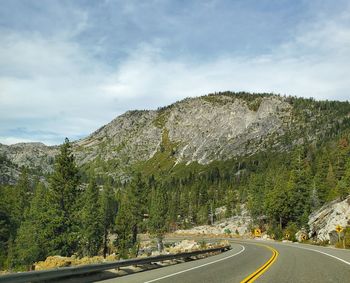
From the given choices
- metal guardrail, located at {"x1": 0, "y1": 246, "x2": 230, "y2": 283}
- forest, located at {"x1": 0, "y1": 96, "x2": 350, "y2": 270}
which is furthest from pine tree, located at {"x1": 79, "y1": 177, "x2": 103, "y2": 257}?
metal guardrail, located at {"x1": 0, "y1": 246, "x2": 230, "y2": 283}

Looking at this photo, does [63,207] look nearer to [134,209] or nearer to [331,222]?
[134,209]

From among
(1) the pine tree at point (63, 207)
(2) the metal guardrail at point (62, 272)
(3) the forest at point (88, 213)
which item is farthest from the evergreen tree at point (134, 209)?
(2) the metal guardrail at point (62, 272)

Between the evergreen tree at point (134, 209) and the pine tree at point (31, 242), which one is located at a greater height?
the evergreen tree at point (134, 209)

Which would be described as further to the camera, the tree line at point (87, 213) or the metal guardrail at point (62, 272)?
the tree line at point (87, 213)

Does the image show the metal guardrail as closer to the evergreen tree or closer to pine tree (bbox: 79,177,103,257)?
the evergreen tree

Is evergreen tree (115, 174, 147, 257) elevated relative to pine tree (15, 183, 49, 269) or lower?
elevated

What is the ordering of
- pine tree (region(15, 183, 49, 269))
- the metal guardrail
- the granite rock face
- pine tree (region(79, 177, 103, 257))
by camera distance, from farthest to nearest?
pine tree (region(79, 177, 103, 257)) < pine tree (region(15, 183, 49, 269)) < the granite rock face < the metal guardrail

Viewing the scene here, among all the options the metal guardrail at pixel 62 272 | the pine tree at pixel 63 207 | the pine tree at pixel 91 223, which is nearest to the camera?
the metal guardrail at pixel 62 272

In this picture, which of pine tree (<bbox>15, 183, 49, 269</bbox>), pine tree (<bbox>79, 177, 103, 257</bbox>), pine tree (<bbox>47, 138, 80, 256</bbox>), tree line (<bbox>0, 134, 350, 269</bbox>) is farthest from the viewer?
pine tree (<bbox>79, 177, 103, 257</bbox>)

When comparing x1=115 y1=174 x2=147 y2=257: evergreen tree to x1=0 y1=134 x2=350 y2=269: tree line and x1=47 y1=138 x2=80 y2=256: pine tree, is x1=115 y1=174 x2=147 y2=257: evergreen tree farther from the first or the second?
x1=47 y1=138 x2=80 y2=256: pine tree

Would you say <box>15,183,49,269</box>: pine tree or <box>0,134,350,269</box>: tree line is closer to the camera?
<box>0,134,350,269</box>: tree line

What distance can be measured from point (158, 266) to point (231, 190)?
170813 mm

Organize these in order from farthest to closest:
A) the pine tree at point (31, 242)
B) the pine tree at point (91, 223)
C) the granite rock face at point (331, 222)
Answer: the pine tree at point (91, 223) → the pine tree at point (31, 242) → the granite rock face at point (331, 222)

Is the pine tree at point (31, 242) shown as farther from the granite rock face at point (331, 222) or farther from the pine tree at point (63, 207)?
the granite rock face at point (331, 222)
